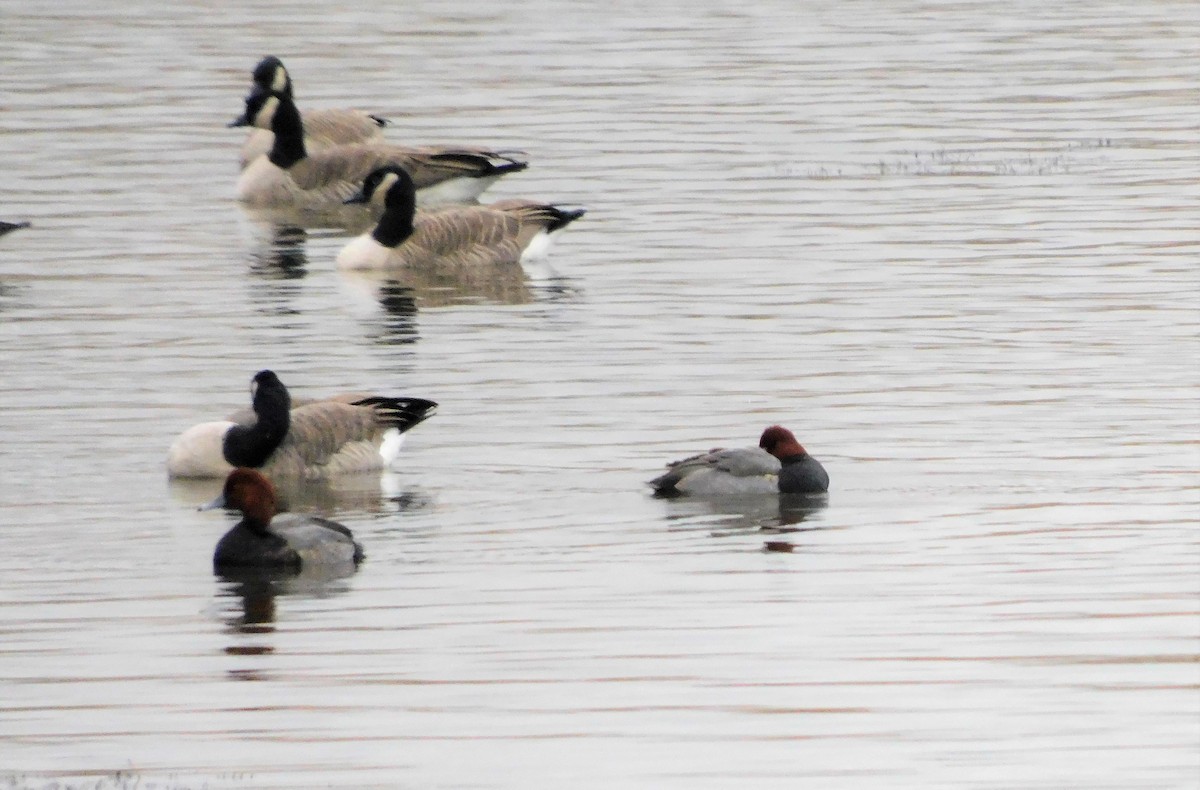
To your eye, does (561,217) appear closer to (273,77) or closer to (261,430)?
(273,77)

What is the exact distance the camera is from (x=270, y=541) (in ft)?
45.7

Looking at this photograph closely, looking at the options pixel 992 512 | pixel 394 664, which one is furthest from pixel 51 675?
pixel 992 512

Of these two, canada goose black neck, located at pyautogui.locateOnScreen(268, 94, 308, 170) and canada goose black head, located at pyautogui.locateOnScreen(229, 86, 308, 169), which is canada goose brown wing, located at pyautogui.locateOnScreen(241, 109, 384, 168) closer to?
canada goose black head, located at pyautogui.locateOnScreen(229, 86, 308, 169)

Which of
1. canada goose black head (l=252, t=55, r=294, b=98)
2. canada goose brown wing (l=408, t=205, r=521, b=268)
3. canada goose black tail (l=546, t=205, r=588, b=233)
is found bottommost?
canada goose brown wing (l=408, t=205, r=521, b=268)

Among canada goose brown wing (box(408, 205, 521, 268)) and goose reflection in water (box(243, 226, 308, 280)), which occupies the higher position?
canada goose brown wing (box(408, 205, 521, 268))

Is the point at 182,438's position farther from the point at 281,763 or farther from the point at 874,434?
the point at 281,763

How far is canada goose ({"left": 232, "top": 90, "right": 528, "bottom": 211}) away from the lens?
102 feet

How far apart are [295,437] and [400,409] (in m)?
0.70

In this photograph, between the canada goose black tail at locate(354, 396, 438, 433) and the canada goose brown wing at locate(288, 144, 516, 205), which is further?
the canada goose brown wing at locate(288, 144, 516, 205)

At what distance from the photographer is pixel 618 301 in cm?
2352

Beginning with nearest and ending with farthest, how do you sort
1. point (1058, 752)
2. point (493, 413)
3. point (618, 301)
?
point (1058, 752) → point (493, 413) → point (618, 301)

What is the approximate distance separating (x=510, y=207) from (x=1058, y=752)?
17216 millimetres

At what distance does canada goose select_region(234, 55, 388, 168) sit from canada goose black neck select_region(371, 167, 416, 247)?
6684 millimetres

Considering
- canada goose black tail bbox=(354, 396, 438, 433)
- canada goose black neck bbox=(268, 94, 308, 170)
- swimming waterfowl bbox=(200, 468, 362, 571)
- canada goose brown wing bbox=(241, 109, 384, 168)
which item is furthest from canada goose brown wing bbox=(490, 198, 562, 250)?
swimming waterfowl bbox=(200, 468, 362, 571)
